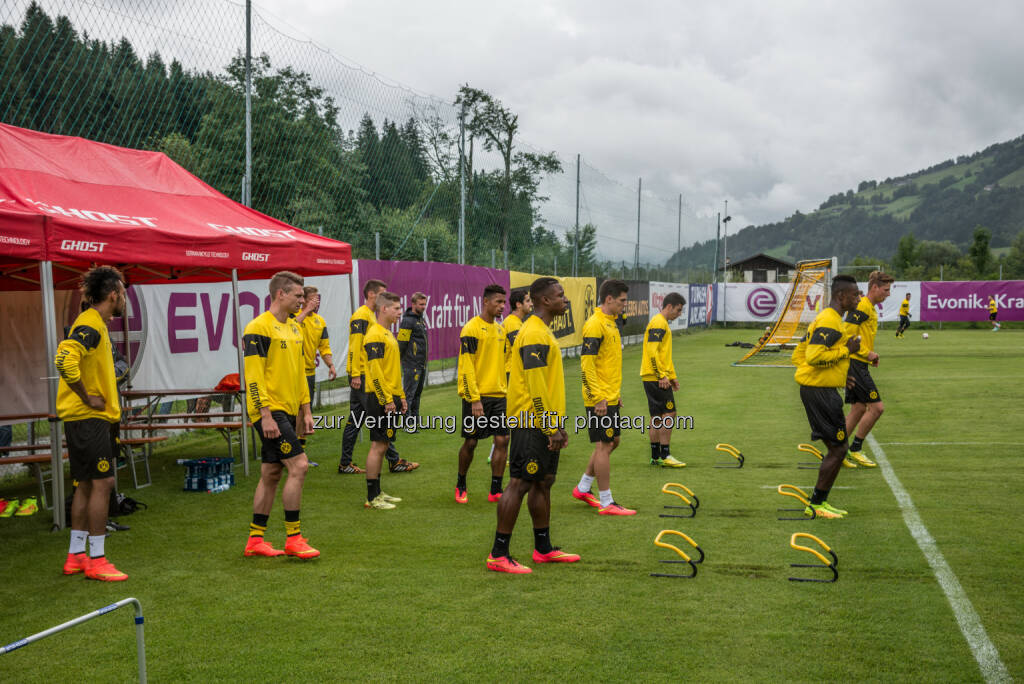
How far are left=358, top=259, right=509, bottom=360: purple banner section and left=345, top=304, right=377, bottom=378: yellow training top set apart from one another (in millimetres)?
5203

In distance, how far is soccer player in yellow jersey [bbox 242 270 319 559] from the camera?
18.4 feet

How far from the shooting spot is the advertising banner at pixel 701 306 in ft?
126

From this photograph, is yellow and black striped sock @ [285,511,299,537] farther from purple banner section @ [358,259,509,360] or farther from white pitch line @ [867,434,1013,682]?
purple banner section @ [358,259,509,360]

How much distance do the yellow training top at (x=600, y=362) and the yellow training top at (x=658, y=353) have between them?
1.67m

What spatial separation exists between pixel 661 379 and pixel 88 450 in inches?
232

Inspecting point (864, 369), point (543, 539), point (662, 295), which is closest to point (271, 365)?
point (543, 539)

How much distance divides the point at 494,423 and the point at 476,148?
1305cm

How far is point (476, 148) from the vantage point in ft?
63.5

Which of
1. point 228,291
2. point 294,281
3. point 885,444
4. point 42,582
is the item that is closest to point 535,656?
point 294,281

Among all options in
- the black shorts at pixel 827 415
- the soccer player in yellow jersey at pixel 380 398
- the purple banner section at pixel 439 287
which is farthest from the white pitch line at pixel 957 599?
the purple banner section at pixel 439 287

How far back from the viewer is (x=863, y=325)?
887cm

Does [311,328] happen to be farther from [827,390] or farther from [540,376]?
[827,390]

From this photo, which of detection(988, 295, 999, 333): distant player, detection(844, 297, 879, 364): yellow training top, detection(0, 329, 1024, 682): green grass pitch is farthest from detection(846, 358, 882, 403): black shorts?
detection(988, 295, 999, 333): distant player

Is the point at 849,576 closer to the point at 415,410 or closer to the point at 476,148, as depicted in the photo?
the point at 415,410
